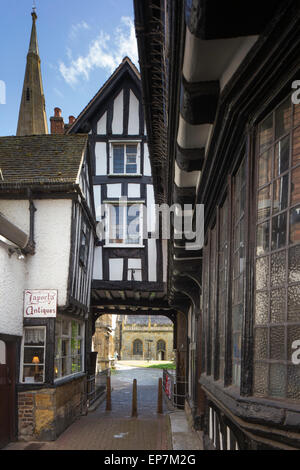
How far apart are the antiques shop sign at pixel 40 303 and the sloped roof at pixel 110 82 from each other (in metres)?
6.82

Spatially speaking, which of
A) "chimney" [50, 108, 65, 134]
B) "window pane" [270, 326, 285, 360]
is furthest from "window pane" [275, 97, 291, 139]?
"chimney" [50, 108, 65, 134]

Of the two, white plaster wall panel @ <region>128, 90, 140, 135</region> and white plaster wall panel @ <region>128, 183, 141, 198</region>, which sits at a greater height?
white plaster wall panel @ <region>128, 90, 140, 135</region>

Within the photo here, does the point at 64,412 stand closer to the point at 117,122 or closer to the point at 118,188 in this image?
the point at 118,188

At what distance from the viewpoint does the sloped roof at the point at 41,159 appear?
9.68m

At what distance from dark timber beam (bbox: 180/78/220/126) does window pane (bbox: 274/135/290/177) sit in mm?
616

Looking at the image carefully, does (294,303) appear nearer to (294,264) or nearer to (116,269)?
(294,264)

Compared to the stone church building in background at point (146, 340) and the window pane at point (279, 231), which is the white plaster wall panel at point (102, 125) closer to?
the window pane at point (279, 231)

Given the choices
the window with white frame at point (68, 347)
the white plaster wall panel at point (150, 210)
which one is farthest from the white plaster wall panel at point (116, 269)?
the window with white frame at point (68, 347)

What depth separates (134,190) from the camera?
13.5 meters

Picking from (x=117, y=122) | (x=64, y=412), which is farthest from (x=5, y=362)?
(x=117, y=122)

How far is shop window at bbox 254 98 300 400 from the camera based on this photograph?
209cm

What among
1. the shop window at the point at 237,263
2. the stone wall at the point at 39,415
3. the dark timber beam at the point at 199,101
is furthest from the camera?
the stone wall at the point at 39,415

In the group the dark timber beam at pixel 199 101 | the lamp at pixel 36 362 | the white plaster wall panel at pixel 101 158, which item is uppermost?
the white plaster wall panel at pixel 101 158

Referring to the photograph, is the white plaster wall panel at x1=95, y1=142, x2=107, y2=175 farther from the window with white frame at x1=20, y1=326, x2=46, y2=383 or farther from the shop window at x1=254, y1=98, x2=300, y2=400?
the shop window at x1=254, y1=98, x2=300, y2=400
